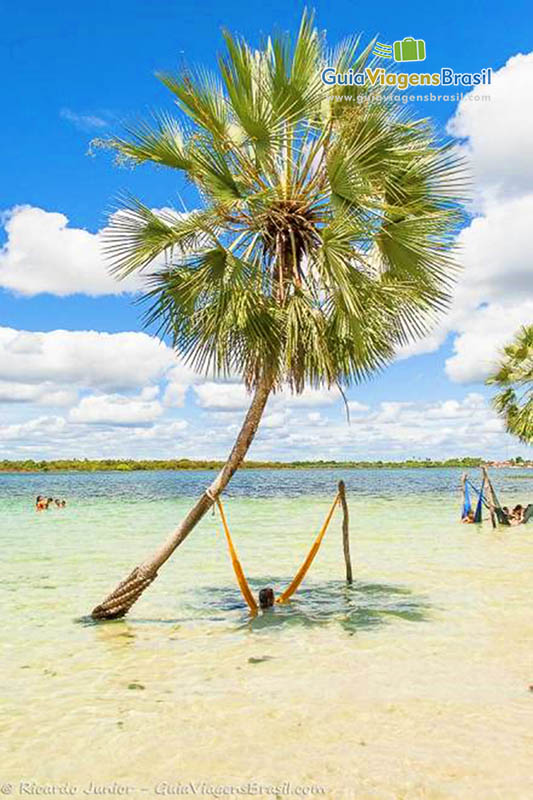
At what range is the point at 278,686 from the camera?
7.46 metres

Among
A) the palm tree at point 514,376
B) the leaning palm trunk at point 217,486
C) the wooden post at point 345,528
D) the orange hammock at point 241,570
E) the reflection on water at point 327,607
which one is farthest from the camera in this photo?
the palm tree at point 514,376

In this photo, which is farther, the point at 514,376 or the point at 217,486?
the point at 514,376

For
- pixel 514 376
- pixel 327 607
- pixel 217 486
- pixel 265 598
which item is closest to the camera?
pixel 217 486

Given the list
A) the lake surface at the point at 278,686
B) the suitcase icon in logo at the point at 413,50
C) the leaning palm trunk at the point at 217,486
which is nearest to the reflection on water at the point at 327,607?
the lake surface at the point at 278,686

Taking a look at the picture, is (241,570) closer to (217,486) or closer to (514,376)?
(217,486)

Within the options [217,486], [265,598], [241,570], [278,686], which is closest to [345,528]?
[265,598]

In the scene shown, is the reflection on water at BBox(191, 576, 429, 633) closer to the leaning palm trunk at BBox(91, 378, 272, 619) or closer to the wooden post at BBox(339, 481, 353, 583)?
the wooden post at BBox(339, 481, 353, 583)

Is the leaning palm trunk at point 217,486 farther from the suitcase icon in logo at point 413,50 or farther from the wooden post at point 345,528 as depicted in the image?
the suitcase icon in logo at point 413,50

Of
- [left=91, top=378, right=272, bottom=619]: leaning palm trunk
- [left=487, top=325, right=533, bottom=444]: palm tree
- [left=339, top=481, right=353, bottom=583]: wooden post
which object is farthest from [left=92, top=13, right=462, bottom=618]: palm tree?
[left=487, top=325, right=533, bottom=444]: palm tree

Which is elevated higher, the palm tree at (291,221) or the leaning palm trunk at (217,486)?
the palm tree at (291,221)

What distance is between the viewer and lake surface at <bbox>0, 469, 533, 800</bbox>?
5.35 meters

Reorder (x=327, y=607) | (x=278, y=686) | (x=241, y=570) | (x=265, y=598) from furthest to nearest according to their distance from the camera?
(x=327, y=607) → (x=265, y=598) → (x=241, y=570) → (x=278, y=686)

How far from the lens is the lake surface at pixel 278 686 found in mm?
5348

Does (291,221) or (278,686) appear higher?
(291,221)
